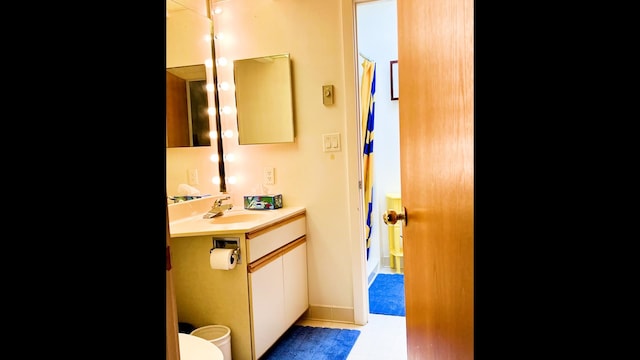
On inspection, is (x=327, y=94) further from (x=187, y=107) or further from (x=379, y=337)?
(x=379, y=337)

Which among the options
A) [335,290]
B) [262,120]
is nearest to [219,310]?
[335,290]

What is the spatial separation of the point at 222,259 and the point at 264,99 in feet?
4.06

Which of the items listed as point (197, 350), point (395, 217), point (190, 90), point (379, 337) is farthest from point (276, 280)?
point (190, 90)

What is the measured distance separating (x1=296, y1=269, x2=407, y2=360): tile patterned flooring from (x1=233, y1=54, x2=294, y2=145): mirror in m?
1.33

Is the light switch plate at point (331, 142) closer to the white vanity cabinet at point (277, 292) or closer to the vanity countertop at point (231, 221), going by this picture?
the vanity countertop at point (231, 221)

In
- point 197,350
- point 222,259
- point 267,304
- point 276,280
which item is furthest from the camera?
point 276,280

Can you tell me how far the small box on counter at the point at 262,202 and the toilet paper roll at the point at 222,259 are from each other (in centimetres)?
71

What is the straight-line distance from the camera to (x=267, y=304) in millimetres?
2084

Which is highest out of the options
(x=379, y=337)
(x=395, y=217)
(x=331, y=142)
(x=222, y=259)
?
(x=331, y=142)

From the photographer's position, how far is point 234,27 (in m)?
2.69

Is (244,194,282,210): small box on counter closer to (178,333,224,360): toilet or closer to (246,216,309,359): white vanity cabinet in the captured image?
(246,216,309,359): white vanity cabinet

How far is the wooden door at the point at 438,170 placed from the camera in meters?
0.57
